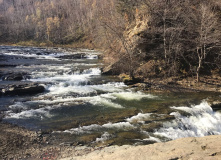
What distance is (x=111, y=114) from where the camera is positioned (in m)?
9.89

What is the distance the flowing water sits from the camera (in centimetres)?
777

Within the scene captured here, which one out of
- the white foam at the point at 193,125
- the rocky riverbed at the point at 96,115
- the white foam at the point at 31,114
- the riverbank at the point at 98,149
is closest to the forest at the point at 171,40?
the rocky riverbed at the point at 96,115

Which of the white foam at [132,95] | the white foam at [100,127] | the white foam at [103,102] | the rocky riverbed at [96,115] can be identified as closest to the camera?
the rocky riverbed at [96,115]

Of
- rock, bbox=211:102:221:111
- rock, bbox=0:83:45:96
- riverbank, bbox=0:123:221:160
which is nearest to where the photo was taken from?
riverbank, bbox=0:123:221:160

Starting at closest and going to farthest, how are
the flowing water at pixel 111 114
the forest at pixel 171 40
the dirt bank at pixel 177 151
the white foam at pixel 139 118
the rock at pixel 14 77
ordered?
the dirt bank at pixel 177 151
the flowing water at pixel 111 114
the white foam at pixel 139 118
the forest at pixel 171 40
the rock at pixel 14 77

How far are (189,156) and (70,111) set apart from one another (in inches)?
285

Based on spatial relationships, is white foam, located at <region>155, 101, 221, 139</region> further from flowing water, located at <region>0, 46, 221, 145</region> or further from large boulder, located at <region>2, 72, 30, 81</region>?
large boulder, located at <region>2, 72, 30, 81</region>

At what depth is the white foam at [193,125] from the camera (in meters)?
8.12

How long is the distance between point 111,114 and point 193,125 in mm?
4210

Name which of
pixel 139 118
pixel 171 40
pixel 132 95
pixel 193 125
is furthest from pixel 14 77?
pixel 193 125

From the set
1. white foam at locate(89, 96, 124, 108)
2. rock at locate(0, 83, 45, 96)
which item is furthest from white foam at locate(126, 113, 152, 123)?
rock at locate(0, 83, 45, 96)

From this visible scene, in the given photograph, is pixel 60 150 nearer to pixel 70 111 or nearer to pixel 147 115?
pixel 70 111

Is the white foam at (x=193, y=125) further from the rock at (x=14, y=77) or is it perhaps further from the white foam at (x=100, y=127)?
the rock at (x=14, y=77)

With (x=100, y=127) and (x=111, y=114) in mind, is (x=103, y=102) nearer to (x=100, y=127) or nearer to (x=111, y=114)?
(x=111, y=114)
